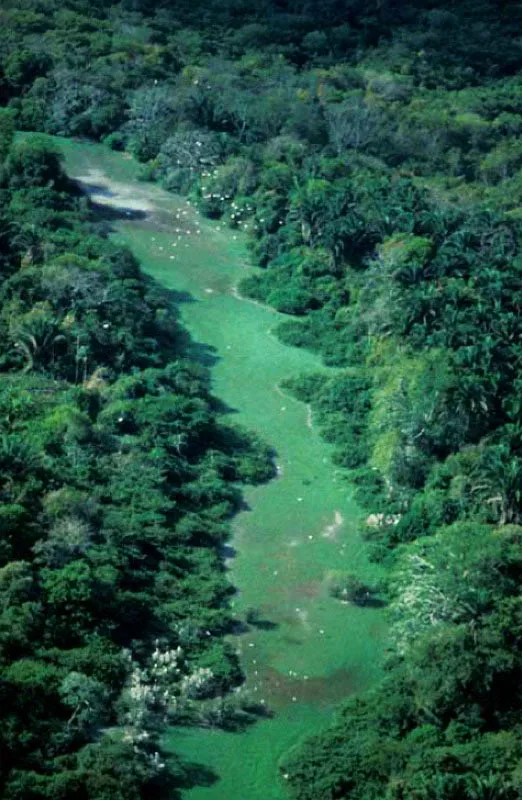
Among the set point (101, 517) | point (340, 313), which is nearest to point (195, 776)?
point (101, 517)

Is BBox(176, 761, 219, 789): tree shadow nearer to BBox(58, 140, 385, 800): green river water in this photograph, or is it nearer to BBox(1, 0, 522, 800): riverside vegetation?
BBox(58, 140, 385, 800): green river water

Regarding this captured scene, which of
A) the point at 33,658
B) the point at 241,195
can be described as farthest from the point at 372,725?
the point at 241,195

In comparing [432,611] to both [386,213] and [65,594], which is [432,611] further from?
[386,213]

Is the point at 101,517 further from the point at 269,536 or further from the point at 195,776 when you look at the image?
the point at 195,776

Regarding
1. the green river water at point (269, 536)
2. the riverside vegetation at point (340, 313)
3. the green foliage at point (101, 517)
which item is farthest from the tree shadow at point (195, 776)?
the riverside vegetation at point (340, 313)

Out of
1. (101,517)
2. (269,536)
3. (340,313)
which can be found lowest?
(269,536)

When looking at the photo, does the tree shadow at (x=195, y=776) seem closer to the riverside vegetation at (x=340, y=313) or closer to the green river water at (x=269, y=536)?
the green river water at (x=269, y=536)
